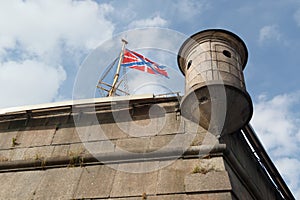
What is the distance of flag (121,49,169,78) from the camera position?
9.42 metres

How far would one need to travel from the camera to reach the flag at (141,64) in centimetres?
942

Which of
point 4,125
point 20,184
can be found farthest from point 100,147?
point 4,125

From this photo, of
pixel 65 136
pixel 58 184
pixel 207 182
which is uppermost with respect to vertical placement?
pixel 65 136

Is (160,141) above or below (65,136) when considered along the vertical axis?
below

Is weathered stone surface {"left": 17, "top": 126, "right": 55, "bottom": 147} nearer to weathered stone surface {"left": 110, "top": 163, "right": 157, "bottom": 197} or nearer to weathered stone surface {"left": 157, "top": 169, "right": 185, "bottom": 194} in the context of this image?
weathered stone surface {"left": 110, "top": 163, "right": 157, "bottom": 197}

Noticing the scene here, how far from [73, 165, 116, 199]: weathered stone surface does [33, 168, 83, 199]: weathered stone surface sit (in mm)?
129

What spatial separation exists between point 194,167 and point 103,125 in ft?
7.76

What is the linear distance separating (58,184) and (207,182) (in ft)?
9.04

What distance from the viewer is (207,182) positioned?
16.3 feet

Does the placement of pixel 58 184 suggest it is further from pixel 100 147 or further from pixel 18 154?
pixel 18 154

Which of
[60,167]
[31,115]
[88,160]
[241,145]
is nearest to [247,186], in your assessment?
[241,145]

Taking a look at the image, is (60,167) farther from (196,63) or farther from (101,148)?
(196,63)

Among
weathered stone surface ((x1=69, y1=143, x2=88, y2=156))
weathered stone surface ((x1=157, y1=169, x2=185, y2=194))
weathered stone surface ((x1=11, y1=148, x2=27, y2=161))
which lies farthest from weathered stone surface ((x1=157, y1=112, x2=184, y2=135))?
weathered stone surface ((x1=11, y1=148, x2=27, y2=161))

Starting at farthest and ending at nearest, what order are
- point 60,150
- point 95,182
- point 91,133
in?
point 91,133 → point 60,150 → point 95,182
